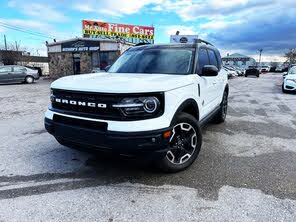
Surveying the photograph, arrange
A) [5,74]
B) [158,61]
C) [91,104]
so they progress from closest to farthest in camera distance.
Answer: [91,104]
[158,61]
[5,74]

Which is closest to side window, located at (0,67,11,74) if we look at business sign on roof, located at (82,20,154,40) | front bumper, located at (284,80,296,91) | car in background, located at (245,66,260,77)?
business sign on roof, located at (82,20,154,40)

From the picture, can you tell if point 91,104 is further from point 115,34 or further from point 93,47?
point 115,34

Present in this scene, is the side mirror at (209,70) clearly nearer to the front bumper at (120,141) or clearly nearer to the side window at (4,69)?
the front bumper at (120,141)

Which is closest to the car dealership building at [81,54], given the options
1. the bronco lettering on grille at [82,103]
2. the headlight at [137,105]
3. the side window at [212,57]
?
the side window at [212,57]

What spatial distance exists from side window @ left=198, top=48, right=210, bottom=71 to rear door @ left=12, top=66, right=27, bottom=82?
18.4 metres

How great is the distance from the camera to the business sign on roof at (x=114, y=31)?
25.4 metres

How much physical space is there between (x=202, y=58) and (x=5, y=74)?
60.7ft

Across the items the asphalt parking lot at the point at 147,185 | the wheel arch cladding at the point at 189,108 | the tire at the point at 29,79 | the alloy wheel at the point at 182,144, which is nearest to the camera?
the asphalt parking lot at the point at 147,185

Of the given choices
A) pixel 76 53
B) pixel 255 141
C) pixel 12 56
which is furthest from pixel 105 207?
pixel 12 56

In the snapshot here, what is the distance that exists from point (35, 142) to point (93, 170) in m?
1.88

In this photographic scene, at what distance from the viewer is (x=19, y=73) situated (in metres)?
18.8

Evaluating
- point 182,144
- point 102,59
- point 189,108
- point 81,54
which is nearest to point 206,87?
point 189,108

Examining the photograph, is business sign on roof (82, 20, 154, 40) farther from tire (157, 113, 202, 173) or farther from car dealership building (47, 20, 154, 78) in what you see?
tire (157, 113, 202, 173)

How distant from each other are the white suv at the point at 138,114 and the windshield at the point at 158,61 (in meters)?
0.02
